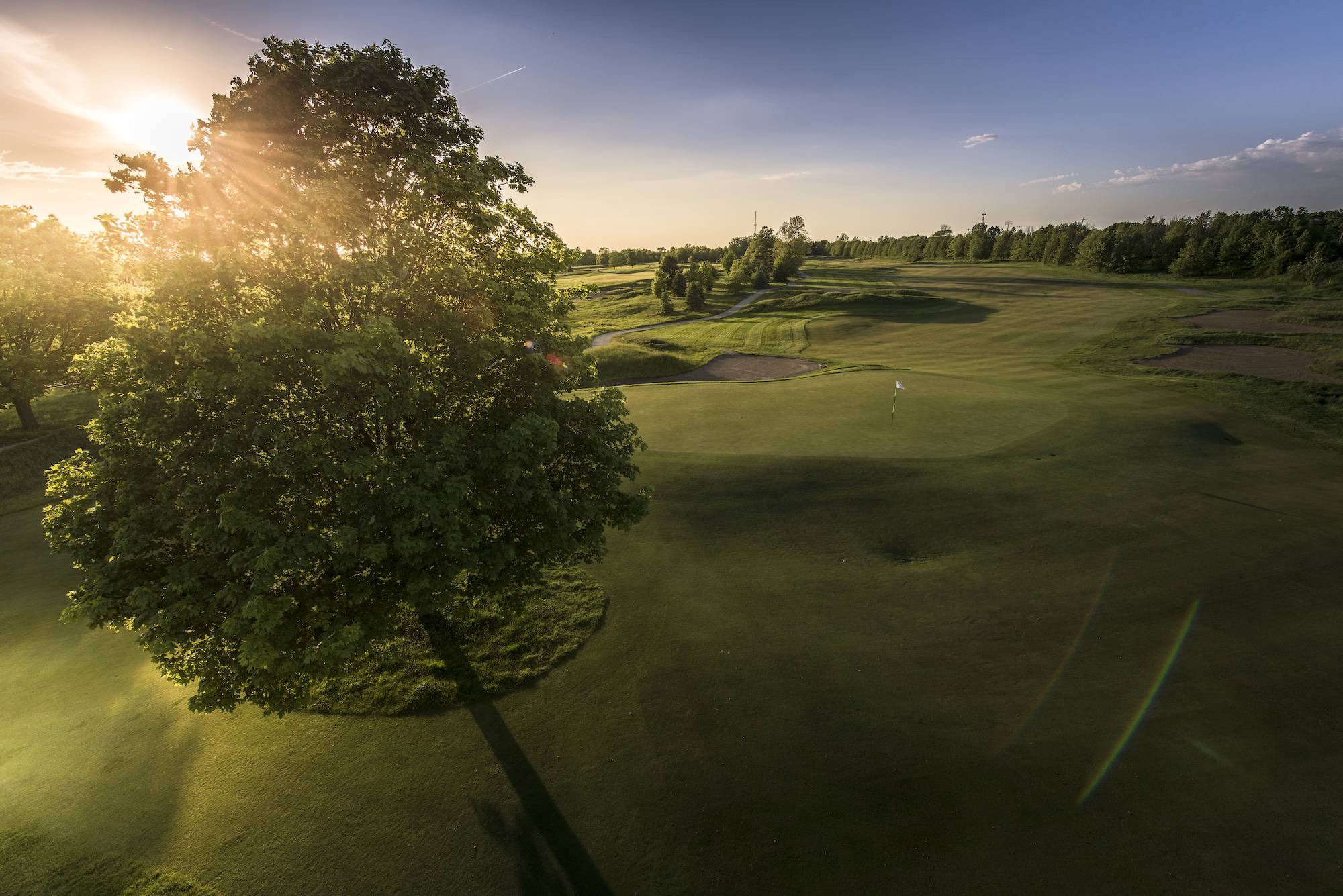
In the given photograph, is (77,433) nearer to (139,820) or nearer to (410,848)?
(139,820)

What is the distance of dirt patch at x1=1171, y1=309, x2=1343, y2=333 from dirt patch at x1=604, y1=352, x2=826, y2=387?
40.5 meters

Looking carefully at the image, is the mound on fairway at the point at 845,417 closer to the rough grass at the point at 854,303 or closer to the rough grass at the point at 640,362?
the rough grass at the point at 640,362

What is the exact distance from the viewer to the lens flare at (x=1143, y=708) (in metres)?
10.4

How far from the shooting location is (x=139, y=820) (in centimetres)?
1035

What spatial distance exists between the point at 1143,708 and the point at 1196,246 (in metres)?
156

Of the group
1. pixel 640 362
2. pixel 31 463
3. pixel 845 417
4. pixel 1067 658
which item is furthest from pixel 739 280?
pixel 1067 658

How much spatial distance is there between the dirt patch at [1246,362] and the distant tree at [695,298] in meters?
56.8

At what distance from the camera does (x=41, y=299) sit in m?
29.3

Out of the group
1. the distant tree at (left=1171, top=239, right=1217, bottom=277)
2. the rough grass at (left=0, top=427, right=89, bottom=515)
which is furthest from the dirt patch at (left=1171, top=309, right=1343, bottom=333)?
the rough grass at (left=0, top=427, right=89, bottom=515)

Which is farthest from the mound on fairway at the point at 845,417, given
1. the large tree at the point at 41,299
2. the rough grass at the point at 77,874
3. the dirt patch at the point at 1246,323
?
the dirt patch at the point at 1246,323

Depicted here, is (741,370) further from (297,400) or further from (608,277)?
(608,277)

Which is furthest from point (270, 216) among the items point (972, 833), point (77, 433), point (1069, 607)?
point (77, 433)

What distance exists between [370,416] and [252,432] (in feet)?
6.51

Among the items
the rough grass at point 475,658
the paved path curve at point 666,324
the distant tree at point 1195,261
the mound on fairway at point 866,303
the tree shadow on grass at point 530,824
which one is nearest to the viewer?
the tree shadow on grass at point 530,824
